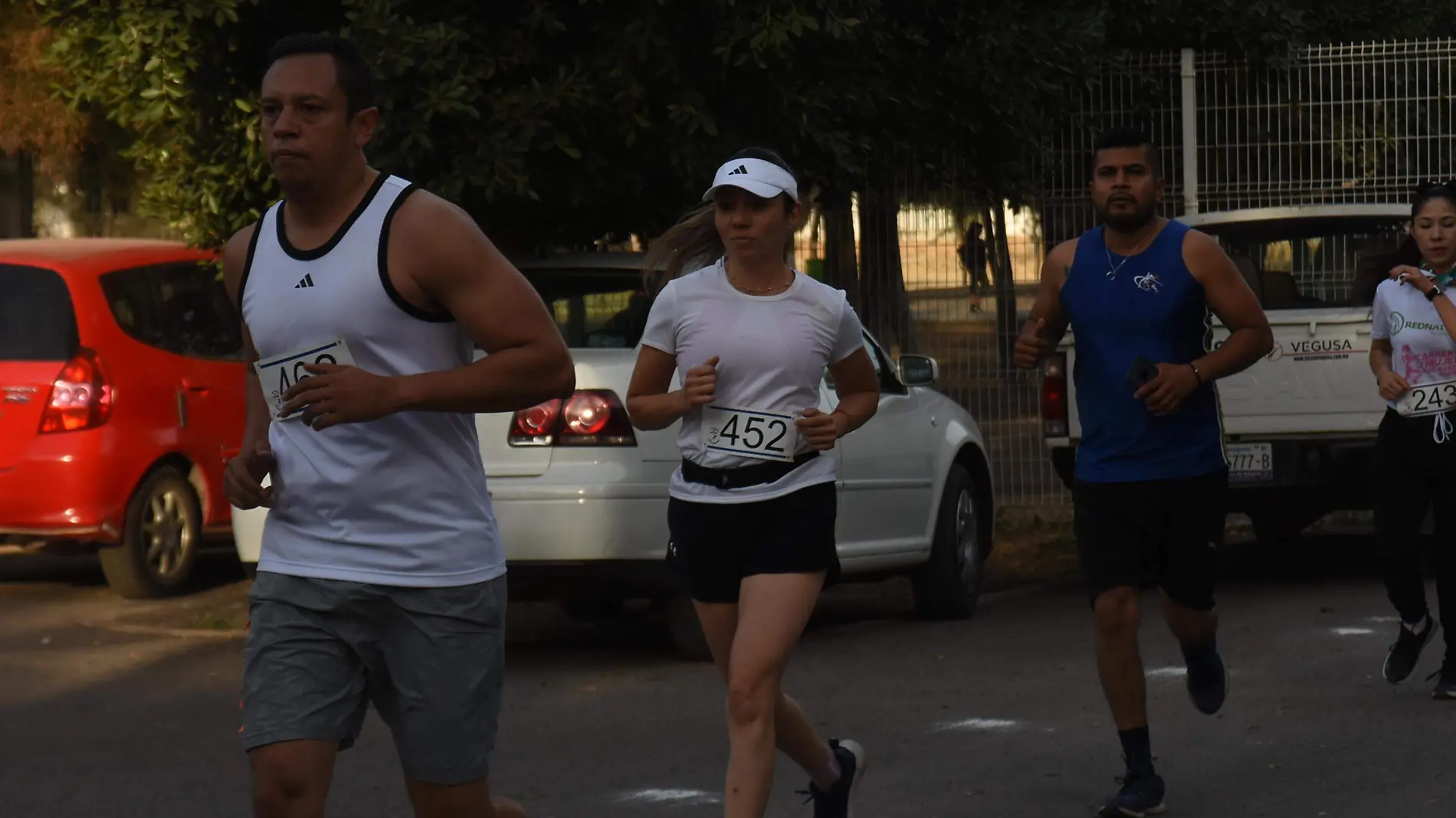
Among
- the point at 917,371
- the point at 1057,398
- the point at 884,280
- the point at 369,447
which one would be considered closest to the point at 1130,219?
the point at 369,447

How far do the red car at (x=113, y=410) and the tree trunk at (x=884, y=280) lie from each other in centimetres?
575

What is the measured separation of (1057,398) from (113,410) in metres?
4.57

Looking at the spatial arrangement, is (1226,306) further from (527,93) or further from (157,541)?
(157,541)

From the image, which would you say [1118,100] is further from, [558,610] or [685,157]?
[558,610]

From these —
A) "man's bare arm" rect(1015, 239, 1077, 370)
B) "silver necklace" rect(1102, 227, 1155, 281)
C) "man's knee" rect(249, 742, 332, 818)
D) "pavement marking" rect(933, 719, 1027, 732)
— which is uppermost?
"silver necklace" rect(1102, 227, 1155, 281)

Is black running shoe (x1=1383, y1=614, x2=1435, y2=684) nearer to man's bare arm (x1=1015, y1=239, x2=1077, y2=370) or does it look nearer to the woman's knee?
man's bare arm (x1=1015, y1=239, x2=1077, y2=370)

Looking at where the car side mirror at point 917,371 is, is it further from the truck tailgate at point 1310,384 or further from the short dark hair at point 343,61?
the short dark hair at point 343,61

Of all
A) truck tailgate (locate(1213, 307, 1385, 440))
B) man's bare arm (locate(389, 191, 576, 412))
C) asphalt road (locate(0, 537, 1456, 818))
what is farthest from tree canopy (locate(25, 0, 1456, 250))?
man's bare arm (locate(389, 191, 576, 412))

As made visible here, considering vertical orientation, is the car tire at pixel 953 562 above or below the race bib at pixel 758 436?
below

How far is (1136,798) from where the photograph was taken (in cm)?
613

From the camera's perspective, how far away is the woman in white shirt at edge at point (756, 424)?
5539mm

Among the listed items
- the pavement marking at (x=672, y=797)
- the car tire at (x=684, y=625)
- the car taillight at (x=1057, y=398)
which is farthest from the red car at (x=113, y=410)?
the pavement marking at (x=672, y=797)

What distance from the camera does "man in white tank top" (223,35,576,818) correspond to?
13.3ft

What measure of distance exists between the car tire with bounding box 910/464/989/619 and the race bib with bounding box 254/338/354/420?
6.31 meters
